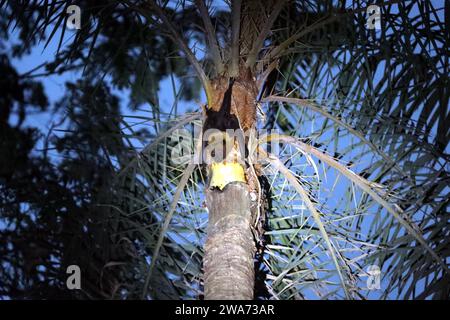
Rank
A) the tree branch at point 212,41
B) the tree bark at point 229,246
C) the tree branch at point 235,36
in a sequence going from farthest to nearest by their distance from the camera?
the tree branch at point 212,41, the tree branch at point 235,36, the tree bark at point 229,246

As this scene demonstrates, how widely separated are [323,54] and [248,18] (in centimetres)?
49

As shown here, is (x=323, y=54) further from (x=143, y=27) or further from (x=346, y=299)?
(x=346, y=299)

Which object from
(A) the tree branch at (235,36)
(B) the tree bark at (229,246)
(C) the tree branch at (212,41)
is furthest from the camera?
(C) the tree branch at (212,41)

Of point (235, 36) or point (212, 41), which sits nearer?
point (235, 36)

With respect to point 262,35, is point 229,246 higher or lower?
lower

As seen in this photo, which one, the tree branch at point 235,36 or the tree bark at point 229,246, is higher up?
the tree branch at point 235,36

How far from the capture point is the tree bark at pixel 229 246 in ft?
8.47

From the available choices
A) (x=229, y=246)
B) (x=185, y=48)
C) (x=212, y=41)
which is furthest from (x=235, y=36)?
(x=229, y=246)

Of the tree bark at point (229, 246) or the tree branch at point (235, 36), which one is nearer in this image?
the tree bark at point (229, 246)

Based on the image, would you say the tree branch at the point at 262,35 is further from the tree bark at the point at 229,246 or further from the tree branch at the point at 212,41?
the tree bark at the point at 229,246

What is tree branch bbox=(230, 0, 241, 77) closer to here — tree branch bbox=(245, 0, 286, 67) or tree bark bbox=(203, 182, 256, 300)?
tree branch bbox=(245, 0, 286, 67)

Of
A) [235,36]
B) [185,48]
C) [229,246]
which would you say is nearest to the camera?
[229,246]

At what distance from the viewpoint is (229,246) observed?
8.94 feet

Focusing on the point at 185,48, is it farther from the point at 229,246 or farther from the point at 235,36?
the point at 229,246
